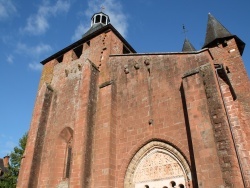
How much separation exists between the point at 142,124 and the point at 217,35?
846 cm

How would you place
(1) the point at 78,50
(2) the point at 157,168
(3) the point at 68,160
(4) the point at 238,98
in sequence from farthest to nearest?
(1) the point at 78,50, (4) the point at 238,98, (3) the point at 68,160, (2) the point at 157,168

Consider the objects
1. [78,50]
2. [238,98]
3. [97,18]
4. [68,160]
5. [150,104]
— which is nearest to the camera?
[150,104]

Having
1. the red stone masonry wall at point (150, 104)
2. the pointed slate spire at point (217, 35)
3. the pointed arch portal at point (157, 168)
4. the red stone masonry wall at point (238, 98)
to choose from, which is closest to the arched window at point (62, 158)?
the red stone masonry wall at point (150, 104)

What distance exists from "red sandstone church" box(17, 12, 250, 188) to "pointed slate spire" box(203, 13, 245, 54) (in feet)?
5.03

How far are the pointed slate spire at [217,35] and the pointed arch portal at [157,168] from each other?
28.1 ft

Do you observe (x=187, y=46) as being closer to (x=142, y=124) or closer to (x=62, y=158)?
(x=142, y=124)

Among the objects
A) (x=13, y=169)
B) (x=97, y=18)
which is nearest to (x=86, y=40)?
(x=97, y=18)

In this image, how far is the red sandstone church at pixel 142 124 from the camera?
679 centimetres

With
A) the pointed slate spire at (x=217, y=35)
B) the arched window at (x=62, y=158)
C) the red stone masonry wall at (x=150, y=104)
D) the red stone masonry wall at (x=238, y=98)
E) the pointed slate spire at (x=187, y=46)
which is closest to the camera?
the red stone masonry wall at (x=150, y=104)

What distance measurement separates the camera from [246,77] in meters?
11.7

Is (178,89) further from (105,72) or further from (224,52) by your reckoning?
(224,52)

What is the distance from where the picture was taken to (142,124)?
28.7ft

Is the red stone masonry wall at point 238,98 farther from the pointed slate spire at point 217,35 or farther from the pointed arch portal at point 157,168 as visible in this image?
the pointed arch portal at point 157,168

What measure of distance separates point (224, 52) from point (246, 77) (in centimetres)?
222
